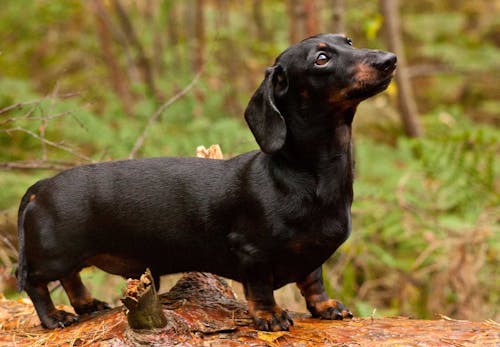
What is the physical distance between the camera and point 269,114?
122 inches

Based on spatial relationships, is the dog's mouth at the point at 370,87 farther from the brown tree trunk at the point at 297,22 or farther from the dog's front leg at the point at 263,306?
the brown tree trunk at the point at 297,22

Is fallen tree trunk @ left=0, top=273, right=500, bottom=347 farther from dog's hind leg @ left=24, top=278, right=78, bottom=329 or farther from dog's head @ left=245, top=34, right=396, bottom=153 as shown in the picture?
dog's head @ left=245, top=34, right=396, bottom=153

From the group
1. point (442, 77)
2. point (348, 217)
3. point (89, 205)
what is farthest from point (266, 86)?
point (442, 77)

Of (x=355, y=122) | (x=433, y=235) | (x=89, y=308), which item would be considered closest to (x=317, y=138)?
(x=89, y=308)

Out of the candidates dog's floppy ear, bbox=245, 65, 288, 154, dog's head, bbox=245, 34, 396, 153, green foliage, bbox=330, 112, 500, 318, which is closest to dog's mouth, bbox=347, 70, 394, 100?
dog's head, bbox=245, 34, 396, 153

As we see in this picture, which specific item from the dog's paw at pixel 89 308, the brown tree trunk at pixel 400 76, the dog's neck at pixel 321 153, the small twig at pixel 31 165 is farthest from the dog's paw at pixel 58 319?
the brown tree trunk at pixel 400 76

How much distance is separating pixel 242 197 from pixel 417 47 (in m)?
12.4

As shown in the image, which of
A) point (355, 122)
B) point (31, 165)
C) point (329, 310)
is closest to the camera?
point (329, 310)

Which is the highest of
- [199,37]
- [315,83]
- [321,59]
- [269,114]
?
[199,37]

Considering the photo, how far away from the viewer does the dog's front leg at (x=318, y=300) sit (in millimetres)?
3502

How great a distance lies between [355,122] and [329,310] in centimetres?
740

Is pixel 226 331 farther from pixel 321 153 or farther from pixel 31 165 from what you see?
pixel 31 165

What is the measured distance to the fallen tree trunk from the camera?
10.2 ft

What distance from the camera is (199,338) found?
317 cm
